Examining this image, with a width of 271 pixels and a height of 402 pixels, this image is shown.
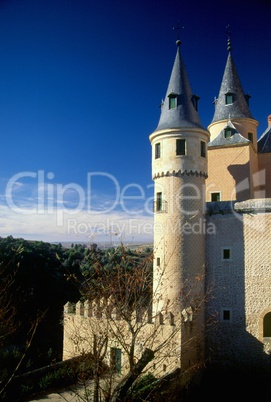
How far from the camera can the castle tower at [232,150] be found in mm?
20578

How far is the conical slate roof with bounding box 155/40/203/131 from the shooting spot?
18266mm

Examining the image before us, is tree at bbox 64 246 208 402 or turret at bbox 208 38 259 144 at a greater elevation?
turret at bbox 208 38 259 144

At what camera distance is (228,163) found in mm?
21062

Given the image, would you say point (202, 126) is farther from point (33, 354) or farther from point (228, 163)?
point (33, 354)

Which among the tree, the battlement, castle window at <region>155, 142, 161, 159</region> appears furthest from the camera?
castle window at <region>155, 142, 161, 159</region>

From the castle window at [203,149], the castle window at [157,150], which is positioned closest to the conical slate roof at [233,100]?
the castle window at [203,149]

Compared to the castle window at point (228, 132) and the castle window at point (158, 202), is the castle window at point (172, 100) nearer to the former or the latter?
the castle window at point (228, 132)

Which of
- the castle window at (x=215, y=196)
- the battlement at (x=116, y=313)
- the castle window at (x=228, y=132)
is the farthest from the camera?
the castle window at (x=228, y=132)

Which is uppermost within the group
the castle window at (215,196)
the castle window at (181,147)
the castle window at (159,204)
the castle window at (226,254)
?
the castle window at (181,147)

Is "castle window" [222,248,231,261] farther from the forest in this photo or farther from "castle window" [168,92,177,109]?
"castle window" [168,92,177,109]

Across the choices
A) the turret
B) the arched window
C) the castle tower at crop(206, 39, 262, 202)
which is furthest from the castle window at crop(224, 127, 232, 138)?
the arched window

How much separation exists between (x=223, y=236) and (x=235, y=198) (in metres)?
3.44

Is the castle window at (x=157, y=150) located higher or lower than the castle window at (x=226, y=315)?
higher

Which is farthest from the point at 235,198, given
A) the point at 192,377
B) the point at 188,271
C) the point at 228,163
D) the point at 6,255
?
the point at 6,255
